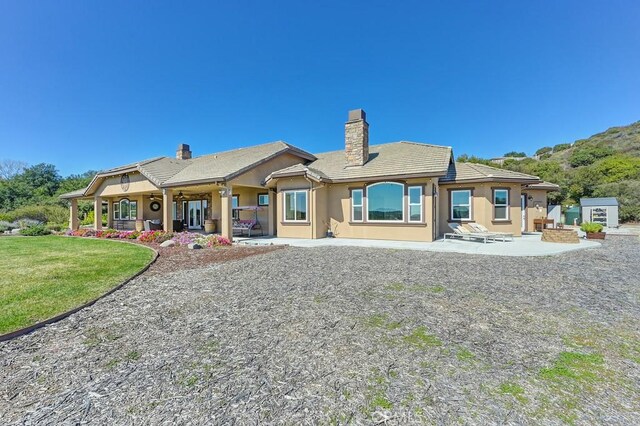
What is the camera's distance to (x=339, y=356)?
10.5 feet

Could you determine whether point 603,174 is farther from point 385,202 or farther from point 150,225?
point 150,225

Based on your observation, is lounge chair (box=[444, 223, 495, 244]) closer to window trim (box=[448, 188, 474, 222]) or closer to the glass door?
window trim (box=[448, 188, 474, 222])

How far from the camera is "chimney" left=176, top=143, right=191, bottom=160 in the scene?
2298cm

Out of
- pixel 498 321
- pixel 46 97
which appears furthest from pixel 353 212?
pixel 46 97

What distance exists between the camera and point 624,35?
1650 centimetres

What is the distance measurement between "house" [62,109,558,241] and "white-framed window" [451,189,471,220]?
0.16ft

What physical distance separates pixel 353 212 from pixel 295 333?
11085 mm

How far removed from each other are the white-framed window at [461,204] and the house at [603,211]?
16522 mm

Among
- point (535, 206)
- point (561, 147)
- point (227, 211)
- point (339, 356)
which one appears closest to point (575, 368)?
point (339, 356)

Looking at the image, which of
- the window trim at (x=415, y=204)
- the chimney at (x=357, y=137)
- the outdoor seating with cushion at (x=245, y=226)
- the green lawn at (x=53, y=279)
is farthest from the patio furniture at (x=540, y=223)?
the green lawn at (x=53, y=279)

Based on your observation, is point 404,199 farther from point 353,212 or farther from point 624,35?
point 624,35

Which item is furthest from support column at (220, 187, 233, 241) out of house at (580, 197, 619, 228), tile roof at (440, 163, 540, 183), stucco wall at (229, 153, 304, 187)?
house at (580, 197, 619, 228)

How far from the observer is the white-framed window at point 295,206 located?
14578mm

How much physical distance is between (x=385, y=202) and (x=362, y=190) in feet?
4.25
